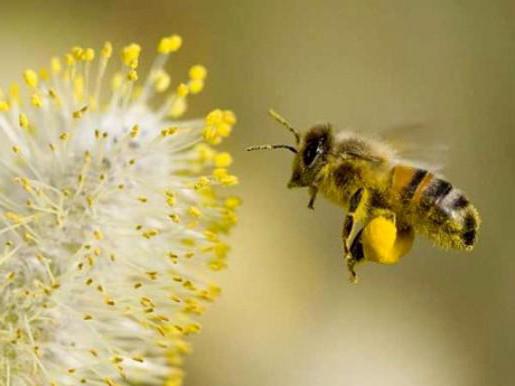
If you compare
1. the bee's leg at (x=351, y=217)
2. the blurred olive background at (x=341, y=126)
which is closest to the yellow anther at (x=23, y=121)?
the bee's leg at (x=351, y=217)

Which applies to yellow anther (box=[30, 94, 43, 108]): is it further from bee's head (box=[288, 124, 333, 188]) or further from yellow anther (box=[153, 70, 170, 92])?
bee's head (box=[288, 124, 333, 188])

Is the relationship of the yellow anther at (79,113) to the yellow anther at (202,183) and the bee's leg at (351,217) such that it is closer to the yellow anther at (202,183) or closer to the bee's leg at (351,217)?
the yellow anther at (202,183)

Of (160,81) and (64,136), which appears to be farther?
(160,81)

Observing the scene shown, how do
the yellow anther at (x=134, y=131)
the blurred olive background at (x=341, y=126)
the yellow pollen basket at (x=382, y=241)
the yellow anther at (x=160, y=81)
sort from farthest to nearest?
1. the blurred olive background at (x=341, y=126)
2. the yellow anther at (x=160, y=81)
3. the yellow anther at (x=134, y=131)
4. the yellow pollen basket at (x=382, y=241)

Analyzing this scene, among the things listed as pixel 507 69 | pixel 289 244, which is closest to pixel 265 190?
pixel 289 244

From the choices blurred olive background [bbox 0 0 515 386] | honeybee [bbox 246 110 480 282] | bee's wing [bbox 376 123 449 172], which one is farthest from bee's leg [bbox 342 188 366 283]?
blurred olive background [bbox 0 0 515 386]

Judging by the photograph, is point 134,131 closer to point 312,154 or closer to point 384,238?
point 312,154

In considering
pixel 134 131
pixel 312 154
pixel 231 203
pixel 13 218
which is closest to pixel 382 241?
pixel 312 154
